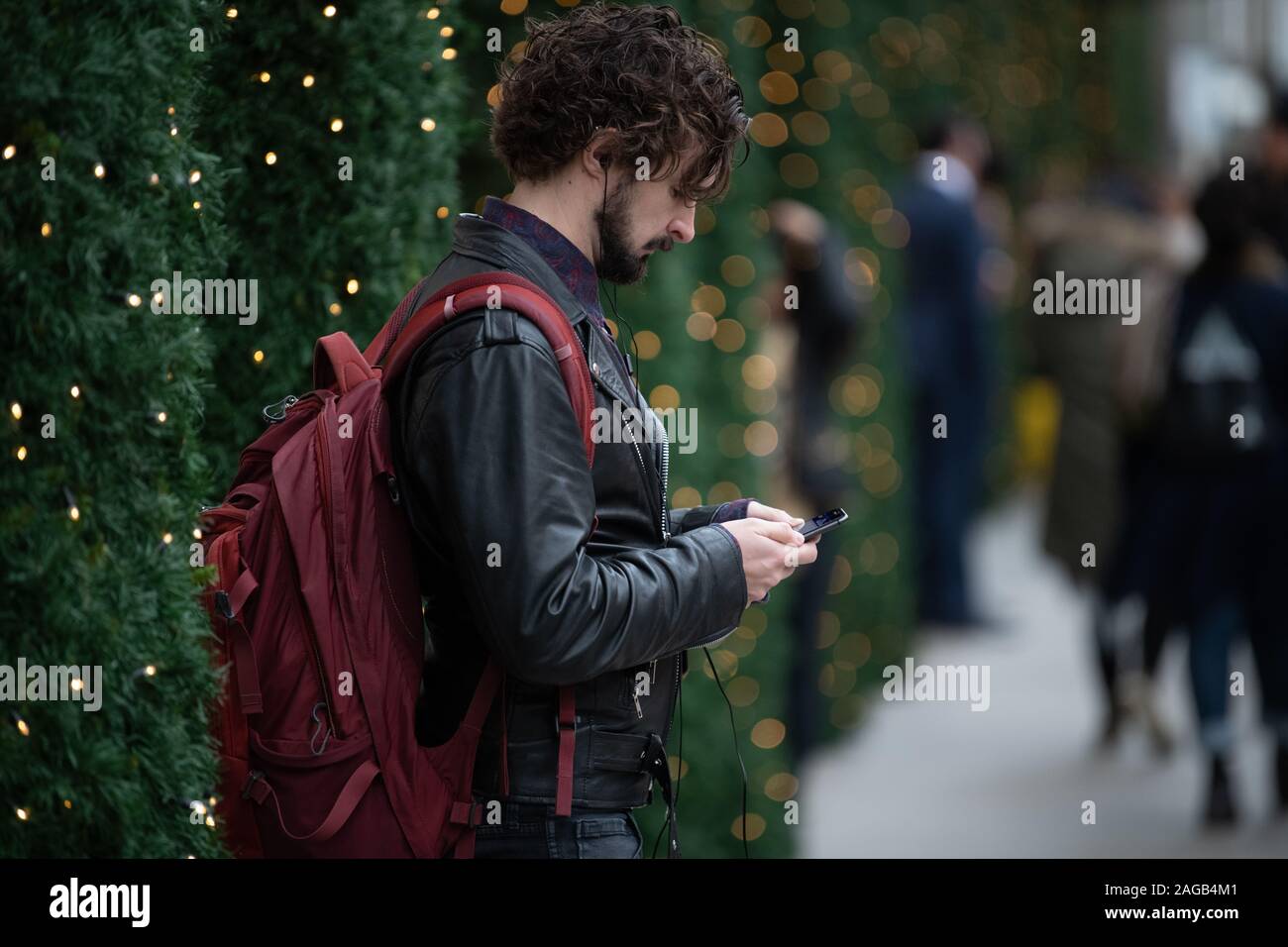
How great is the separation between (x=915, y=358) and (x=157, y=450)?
747cm

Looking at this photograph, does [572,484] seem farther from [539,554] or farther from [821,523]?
[821,523]

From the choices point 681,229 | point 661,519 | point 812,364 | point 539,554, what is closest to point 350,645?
point 539,554

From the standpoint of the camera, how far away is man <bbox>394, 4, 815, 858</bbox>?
7.35 feet

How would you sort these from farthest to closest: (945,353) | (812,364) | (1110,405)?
(945,353) → (1110,405) → (812,364)

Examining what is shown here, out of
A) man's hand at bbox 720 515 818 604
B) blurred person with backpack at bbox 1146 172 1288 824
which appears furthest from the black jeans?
blurred person with backpack at bbox 1146 172 1288 824

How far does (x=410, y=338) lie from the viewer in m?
2.36

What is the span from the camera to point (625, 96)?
237cm

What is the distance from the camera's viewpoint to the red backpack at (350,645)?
2.36 meters

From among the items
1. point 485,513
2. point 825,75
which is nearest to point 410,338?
point 485,513

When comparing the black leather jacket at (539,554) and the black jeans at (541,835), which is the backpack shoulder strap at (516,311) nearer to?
the black leather jacket at (539,554)

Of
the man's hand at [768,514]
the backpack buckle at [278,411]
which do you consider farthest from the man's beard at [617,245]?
the backpack buckle at [278,411]

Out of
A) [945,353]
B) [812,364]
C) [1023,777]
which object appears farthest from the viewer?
[945,353]

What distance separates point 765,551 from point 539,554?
0.38m

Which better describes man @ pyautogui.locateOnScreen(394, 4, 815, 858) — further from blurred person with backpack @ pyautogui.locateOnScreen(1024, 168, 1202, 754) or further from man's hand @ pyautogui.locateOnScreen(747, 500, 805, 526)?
blurred person with backpack @ pyautogui.locateOnScreen(1024, 168, 1202, 754)
